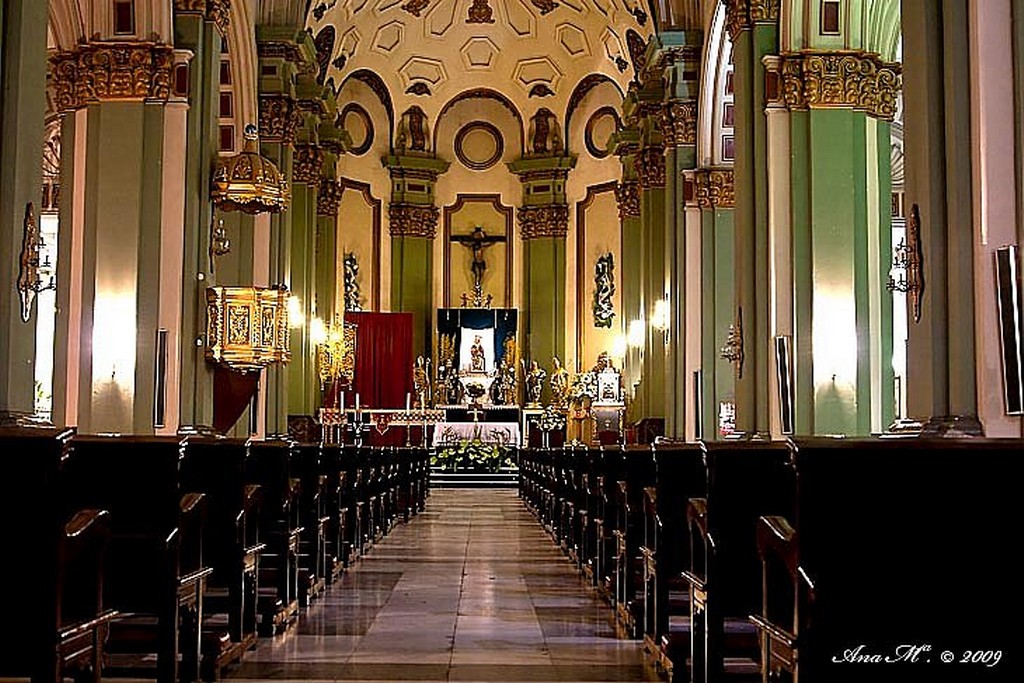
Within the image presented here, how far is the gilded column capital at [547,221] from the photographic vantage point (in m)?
31.8

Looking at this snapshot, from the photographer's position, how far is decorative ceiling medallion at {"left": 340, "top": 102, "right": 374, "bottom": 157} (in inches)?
1220

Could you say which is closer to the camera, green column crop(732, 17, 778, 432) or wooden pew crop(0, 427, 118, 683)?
wooden pew crop(0, 427, 118, 683)

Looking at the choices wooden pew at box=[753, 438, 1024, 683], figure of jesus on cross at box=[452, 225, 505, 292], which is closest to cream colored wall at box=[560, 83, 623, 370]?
figure of jesus on cross at box=[452, 225, 505, 292]

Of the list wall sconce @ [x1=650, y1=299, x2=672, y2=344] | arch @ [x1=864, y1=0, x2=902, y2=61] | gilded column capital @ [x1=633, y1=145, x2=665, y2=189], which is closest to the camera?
arch @ [x1=864, y1=0, x2=902, y2=61]

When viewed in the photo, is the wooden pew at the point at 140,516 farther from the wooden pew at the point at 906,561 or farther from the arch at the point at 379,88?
Result: the arch at the point at 379,88

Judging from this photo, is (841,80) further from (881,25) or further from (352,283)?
(352,283)

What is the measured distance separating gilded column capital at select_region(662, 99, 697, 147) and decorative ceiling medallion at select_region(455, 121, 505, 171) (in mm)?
12812

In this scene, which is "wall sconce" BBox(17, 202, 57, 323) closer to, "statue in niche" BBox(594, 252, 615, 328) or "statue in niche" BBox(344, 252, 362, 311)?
"statue in niche" BBox(344, 252, 362, 311)

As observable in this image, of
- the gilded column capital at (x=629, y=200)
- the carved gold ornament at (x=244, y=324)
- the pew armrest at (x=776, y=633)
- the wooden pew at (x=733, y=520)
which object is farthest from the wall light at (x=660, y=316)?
the pew armrest at (x=776, y=633)

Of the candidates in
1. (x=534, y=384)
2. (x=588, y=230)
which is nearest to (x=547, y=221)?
(x=588, y=230)

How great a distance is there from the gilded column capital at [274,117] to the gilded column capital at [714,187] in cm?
578

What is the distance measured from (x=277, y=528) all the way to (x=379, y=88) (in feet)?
A: 78.4

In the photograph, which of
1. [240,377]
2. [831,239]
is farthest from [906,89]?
[240,377]

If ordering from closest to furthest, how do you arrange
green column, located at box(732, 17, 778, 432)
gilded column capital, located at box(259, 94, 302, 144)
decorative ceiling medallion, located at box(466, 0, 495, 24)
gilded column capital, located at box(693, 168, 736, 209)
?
green column, located at box(732, 17, 778, 432), gilded column capital, located at box(259, 94, 302, 144), gilded column capital, located at box(693, 168, 736, 209), decorative ceiling medallion, located at box(466, 0, 495, 24)
